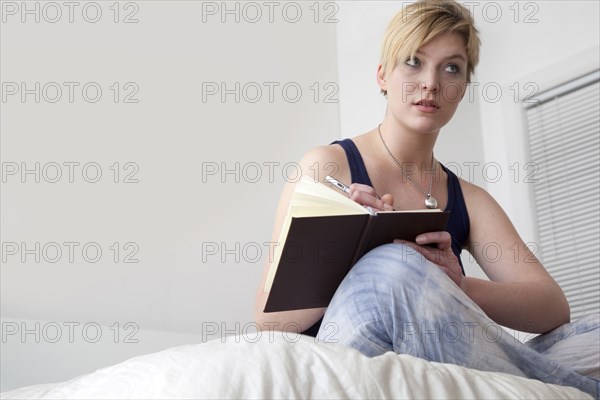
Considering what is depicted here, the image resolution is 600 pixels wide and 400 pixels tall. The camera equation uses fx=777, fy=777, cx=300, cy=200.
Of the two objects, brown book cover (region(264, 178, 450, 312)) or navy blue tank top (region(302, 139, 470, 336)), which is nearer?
brown book cover (region(264, 178, 450, 312))

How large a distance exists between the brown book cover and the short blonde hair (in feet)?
1.99

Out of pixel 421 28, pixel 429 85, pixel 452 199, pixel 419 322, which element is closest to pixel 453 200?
pixel 452 199

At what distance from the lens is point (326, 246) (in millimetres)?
1243

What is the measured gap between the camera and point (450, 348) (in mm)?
1050

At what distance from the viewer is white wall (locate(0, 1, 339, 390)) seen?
2141 mm

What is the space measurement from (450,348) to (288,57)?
82.8 inches

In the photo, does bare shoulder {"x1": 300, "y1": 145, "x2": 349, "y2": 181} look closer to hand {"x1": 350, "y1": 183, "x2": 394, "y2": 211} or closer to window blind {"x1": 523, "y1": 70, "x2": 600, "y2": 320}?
hand {"x1": 350, "y1": 183, "x2": 394, "y2": 211}

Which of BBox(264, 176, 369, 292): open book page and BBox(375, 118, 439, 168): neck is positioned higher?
BBox(375, 118, 439, 168): neck

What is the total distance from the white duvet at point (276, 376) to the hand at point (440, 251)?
539 mm

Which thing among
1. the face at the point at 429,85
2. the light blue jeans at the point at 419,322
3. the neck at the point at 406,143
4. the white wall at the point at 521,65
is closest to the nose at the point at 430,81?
the face at the point at 429,85

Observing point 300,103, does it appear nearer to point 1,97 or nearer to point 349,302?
point 1,97

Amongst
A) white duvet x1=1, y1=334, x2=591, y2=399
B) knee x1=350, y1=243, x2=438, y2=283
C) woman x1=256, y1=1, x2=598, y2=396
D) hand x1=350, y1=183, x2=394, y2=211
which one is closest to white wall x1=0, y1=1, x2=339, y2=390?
woman x1=256, y1=1, x2=598, y2=396

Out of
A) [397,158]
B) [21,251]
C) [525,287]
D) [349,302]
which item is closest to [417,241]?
[349,302]

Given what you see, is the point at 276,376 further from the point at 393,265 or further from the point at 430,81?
the point at 430,81
